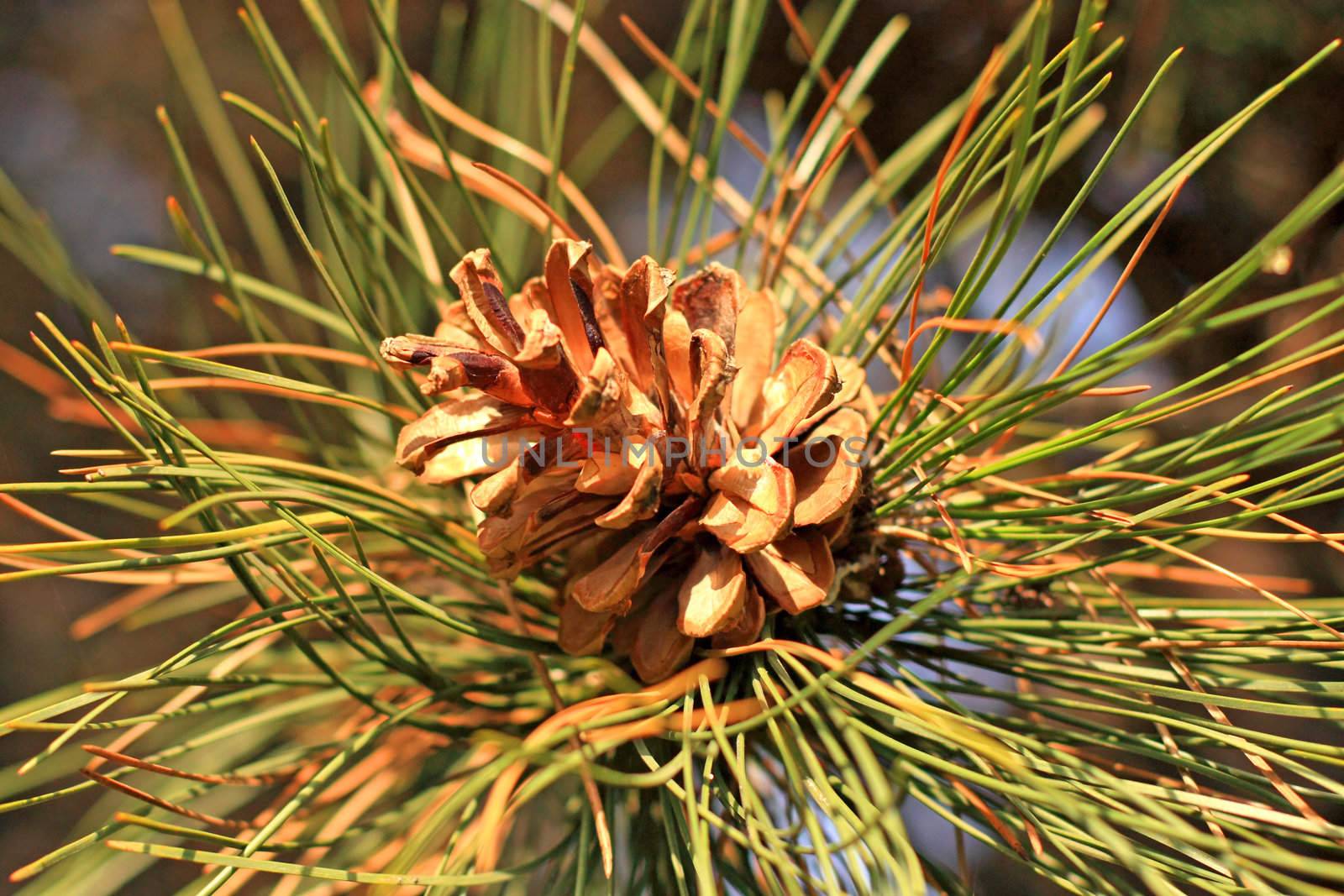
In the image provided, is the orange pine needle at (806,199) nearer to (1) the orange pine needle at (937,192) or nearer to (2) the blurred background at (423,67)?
(1) the orange pine needle at (937,192)

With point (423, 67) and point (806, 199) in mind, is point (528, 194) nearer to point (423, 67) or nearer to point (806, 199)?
point (806, 199)

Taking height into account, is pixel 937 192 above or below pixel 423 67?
below

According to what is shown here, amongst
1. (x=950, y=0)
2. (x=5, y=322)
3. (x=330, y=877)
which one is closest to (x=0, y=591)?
(x=5, y=322)

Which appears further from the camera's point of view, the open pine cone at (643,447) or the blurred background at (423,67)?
the blurred background at (423,67)

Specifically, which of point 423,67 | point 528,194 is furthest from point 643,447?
point 423,67

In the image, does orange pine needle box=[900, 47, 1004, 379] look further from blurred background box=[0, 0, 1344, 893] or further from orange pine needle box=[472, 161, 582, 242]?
blurred background box=[0, 0, 1344, 893]

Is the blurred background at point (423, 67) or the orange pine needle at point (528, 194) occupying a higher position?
the blurred background at point (423, 67)

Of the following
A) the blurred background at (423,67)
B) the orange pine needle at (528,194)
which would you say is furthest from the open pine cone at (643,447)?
the blurred background at (423,67)
